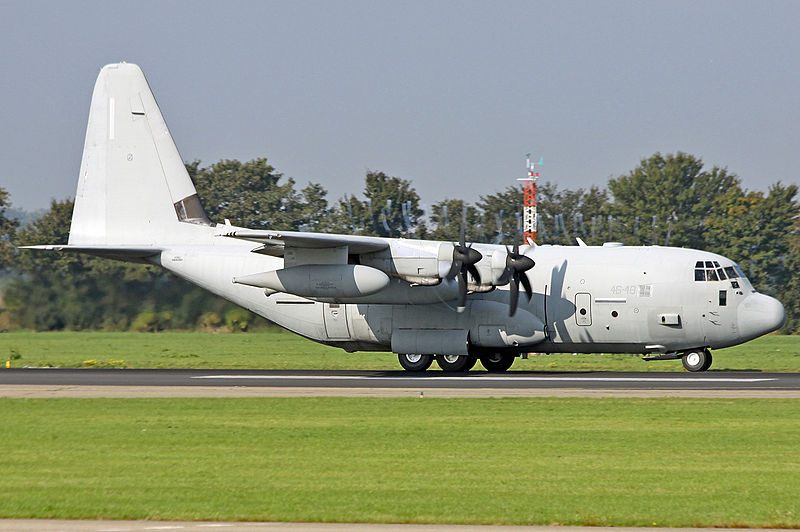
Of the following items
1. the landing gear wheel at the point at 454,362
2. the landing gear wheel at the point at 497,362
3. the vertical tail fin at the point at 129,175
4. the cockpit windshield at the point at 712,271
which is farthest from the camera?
the vertical tail fin at the point at 129,175

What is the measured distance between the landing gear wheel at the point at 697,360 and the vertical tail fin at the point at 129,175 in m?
17.4

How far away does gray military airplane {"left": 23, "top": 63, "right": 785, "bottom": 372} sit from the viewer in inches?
1282

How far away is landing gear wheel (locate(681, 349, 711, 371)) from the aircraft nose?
4.79 ft

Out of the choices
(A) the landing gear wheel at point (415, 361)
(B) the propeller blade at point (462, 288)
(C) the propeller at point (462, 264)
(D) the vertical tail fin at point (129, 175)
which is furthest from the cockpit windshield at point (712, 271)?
(D) the vertical tail fin at point (129, 175)

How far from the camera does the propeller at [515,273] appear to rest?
107ft

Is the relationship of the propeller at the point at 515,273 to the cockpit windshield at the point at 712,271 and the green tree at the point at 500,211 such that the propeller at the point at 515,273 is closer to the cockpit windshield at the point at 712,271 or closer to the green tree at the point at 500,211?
the cockpit windshield at the point at 712,271

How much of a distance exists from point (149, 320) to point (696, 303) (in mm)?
21503

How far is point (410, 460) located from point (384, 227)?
63.7 metres

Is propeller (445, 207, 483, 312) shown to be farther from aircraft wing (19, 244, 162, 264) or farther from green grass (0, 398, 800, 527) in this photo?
aircraft wing (19, 244, 162, 264)

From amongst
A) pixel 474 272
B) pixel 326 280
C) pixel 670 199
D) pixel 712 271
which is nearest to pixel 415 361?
pixel 474 272

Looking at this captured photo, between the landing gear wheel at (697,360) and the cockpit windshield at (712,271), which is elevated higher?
the cockpit windshield at (712,271)

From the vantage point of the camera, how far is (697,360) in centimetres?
3378

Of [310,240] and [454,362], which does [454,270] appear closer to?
[454,362]

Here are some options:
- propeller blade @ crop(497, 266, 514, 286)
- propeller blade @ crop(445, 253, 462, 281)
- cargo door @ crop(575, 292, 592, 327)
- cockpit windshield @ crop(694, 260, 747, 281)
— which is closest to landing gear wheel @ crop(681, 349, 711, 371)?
cockpit windshield @ crop(694, 260, 747, 281)
